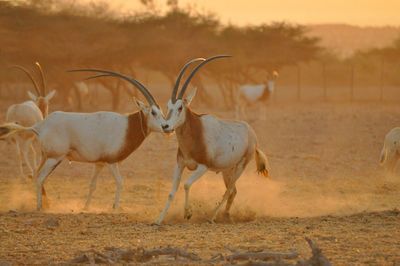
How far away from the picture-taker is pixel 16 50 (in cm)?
2219

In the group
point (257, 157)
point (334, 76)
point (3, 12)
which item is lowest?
point (334, 76)

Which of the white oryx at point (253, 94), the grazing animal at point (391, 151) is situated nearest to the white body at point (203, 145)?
the grazing animal at point (391, 151)

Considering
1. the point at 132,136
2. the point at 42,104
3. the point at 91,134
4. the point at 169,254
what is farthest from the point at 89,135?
the point at 42,104

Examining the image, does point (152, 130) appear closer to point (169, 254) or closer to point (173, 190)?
point (173, 190)

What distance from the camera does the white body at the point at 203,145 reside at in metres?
7.27

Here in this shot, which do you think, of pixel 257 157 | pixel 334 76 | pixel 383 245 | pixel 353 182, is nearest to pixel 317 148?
pixel 353 182

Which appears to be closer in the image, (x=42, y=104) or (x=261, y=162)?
(x=261, y=162)

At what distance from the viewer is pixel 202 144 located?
7.40m

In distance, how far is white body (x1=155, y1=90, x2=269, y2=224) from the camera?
7.27 meters

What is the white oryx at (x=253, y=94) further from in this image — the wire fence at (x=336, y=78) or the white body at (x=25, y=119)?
the wire fence at (x=336, y=78)

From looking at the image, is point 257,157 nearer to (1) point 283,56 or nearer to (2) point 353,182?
(2) point 353,182

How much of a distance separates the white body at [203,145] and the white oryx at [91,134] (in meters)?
0.54

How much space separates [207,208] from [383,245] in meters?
2.77

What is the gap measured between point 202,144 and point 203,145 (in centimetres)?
2
